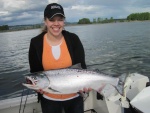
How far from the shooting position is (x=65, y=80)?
2898 mm

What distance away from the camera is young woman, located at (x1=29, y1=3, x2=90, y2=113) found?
2.90 m

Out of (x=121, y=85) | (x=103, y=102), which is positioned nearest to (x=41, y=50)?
(x=121, y=85)

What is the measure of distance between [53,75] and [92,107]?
1.97m

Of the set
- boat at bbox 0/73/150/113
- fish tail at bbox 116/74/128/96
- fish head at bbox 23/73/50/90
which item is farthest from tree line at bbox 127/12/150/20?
fish head at bbox 23/73/50/90

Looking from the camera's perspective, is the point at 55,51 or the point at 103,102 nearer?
the point at 55,51

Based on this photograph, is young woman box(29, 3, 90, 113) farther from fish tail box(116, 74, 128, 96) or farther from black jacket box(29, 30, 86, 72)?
fish tail box(116, 74, 128, 96)

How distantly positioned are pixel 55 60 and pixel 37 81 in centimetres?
37

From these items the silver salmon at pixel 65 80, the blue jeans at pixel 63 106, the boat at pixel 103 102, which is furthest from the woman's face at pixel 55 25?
the boat at pixel 103 102

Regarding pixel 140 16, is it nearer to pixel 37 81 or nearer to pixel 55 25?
pixel 55 25

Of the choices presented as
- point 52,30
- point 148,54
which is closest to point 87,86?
point 52,30

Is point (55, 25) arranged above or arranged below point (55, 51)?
above

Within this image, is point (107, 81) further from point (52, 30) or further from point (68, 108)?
point (52, 30)

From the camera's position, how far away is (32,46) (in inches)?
117

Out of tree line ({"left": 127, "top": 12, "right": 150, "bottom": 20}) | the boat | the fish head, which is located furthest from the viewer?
tree line ({"left": 127, "top": 12, "right": 150, "bottom": 20})
